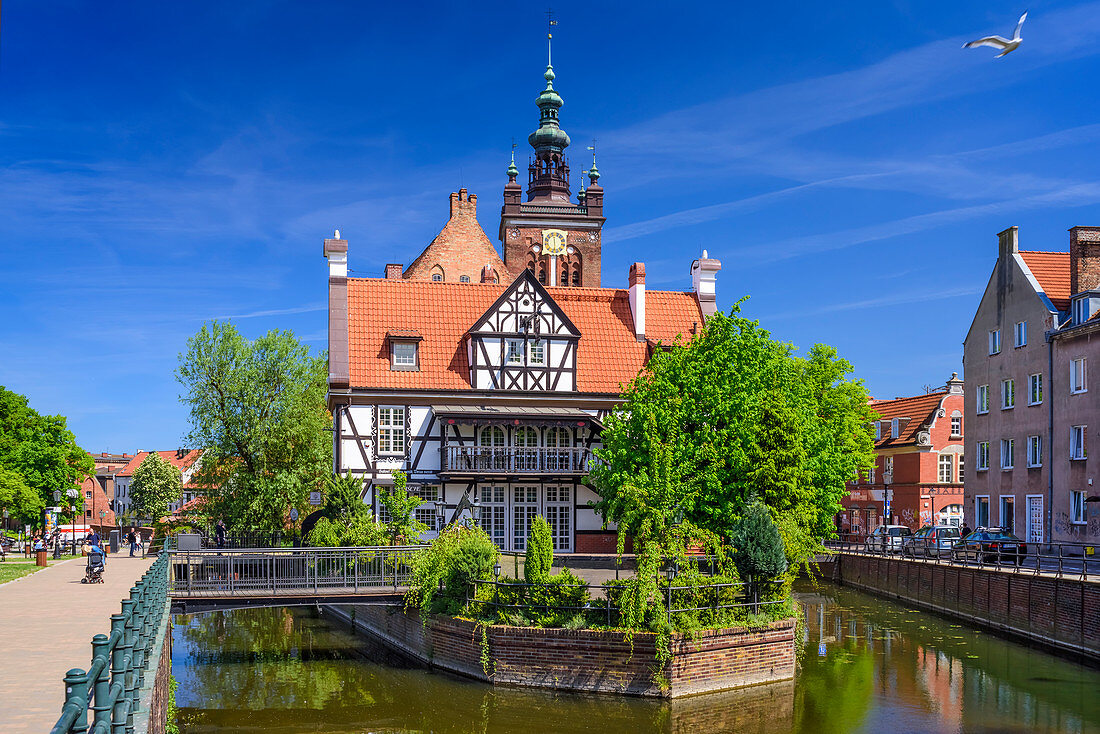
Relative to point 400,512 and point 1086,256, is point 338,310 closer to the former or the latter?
point 400,512

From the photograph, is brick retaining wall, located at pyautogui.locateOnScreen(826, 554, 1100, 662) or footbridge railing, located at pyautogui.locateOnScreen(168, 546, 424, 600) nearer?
footbridge railing, located at pyautogui.locateOnScreen(168, 546, 424, 600)

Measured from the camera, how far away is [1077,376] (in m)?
39.2

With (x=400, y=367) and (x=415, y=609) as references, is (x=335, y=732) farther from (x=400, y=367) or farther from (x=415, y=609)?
(x=400, y=367)

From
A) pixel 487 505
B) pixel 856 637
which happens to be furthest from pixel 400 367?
pixel 856 637

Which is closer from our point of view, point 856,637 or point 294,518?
point 856,637

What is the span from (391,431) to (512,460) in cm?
477

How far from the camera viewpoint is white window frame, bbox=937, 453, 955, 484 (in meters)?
60.2

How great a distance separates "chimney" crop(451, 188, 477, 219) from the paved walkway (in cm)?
3528

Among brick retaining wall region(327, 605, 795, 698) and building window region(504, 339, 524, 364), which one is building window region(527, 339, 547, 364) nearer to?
building window region(504, 339, 524, 364)

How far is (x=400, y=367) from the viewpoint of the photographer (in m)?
39.9

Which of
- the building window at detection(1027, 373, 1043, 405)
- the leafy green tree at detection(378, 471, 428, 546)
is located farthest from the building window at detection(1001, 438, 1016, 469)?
the leafy green tree at detection(378, 471, 428, 546)

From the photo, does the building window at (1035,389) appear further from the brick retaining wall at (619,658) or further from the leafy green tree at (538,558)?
the leafy green tree at (538,558)

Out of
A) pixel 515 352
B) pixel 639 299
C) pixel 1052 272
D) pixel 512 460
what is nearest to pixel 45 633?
pixel 512 460

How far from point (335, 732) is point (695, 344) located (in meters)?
19.3
